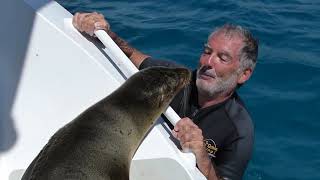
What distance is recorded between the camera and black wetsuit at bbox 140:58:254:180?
14.1ft

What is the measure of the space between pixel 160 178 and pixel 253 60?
4.18ft

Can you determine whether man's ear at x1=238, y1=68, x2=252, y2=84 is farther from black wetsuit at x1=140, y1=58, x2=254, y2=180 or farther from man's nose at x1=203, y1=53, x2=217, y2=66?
man's nose at x1=203, y1=53, x2=217, y2=66

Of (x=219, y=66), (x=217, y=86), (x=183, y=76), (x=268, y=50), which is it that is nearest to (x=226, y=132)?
(x=217, y=86)

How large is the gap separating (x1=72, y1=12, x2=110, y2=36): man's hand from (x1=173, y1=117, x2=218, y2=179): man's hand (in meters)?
1.11

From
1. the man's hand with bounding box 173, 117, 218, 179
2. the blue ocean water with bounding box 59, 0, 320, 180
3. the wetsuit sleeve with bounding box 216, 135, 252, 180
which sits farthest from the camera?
the blue ocean water with bounding box 59, 0, 320, 180

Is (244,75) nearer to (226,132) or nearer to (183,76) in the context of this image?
(226,132)

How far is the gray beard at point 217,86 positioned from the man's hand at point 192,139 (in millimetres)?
709

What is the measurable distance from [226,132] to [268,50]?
3717mm

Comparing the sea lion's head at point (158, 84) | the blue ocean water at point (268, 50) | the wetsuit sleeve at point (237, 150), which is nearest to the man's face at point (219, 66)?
the wetsuit sleeve at point (237, 150)

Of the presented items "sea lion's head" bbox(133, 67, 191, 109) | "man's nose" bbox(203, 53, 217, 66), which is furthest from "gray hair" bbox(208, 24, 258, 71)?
"sea lion's head" bbox(133, 67, 191, 109)

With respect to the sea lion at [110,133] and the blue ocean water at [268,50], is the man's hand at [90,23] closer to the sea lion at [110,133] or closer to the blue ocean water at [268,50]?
the sea lion at [110,133]

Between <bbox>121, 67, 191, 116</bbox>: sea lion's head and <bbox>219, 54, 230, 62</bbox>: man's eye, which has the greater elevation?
<bbox>121, 67, 191, 116</bbox>: sea lion's head

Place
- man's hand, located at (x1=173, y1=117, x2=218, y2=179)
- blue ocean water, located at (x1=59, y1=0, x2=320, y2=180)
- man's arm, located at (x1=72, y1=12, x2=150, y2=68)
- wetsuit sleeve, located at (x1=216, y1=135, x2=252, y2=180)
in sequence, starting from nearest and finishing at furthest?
man's hand, located at (x1=173, y1=117, x2=218, y2=179)
wetsuit sleeve, located at (x1=216, y1=135, x2=252, y2=180)
man's arm, located at (x1=72, y1=12, x2=150, y2=68)
blue ocean water, located at (x1=59, y1=0, x2=320, y2=180)

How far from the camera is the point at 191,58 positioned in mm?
7754
